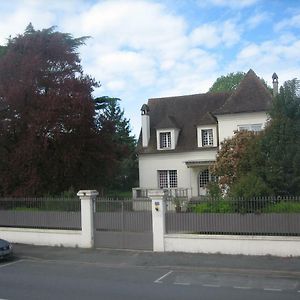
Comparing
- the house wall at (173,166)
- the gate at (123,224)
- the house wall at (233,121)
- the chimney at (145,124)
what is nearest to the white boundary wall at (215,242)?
the gate at (123,224)

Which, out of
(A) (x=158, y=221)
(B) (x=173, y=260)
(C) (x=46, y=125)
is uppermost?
(C) (x=46, y=125)

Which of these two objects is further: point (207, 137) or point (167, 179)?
point (167, 179)

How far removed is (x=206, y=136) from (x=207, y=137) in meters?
0.12

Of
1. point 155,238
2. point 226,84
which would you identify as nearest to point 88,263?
point 155,238

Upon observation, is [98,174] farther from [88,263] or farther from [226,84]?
[226,84]

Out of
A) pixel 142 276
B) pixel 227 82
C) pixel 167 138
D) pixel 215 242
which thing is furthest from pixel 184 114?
pixel 227 82

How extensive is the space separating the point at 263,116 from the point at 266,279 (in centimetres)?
2133

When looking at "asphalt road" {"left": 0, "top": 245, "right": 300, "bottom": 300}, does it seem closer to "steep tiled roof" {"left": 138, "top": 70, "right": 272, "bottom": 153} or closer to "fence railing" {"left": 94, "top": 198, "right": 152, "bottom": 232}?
"fence railing" {"left": 94, "top": 198, "right": 152, "bottom": 232}

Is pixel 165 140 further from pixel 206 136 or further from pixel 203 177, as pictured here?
pixel 203 177

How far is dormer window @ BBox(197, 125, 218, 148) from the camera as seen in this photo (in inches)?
1421

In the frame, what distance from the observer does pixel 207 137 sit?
3644 centimetres

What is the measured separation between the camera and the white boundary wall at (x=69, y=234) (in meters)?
18.2

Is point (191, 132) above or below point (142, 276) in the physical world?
above

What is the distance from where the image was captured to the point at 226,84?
229 ft
